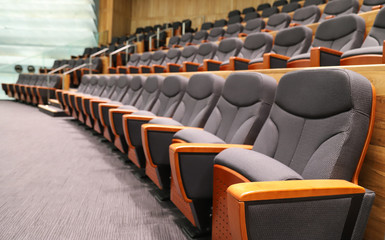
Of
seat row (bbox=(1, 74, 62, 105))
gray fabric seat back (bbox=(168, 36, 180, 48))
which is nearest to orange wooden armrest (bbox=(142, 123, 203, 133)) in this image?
gray fabric seat back (bbox=(168, 36, 180, 48))

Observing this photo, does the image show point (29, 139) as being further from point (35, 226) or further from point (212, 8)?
point (212, 8)

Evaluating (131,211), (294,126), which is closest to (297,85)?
(294,126)

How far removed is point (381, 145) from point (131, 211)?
0.37 metres

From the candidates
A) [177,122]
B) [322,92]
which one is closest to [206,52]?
[177,122]

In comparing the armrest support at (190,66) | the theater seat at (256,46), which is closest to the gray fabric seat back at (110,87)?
the armrest support at (190,66)

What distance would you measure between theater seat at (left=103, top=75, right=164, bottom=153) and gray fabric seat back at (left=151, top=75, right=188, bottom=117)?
1.8 inches

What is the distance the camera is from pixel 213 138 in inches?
17.3

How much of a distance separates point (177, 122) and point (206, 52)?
831 millimetres

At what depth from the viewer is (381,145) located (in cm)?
29

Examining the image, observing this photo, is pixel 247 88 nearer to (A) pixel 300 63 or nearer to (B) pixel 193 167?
(B) pixel 193 167

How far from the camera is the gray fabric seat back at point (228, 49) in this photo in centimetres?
117

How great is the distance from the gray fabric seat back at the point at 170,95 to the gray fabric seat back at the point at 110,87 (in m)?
0.50

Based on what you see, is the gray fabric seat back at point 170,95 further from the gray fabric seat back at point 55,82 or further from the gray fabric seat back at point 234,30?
the gray fabric seat back at point 55,82

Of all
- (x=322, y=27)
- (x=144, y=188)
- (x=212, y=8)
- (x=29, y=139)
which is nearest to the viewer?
(x=144, y=188)
